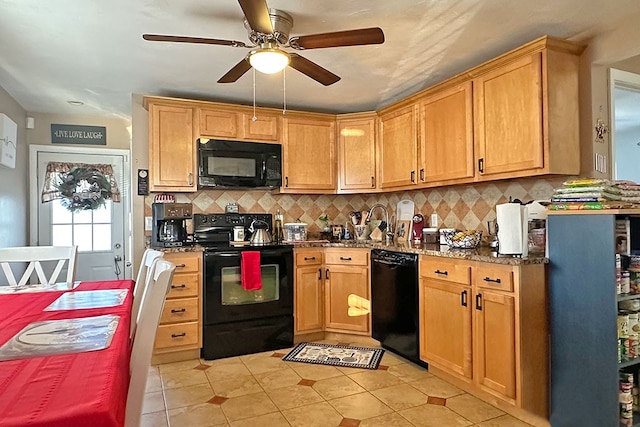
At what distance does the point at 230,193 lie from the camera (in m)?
3.99

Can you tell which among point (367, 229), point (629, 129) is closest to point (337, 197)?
point (367, 229)

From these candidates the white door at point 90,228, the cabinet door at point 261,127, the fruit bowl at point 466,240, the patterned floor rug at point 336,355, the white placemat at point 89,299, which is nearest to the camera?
the white placemat at point 89,299

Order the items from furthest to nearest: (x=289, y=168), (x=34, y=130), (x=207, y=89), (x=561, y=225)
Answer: (x=34, y=130) < (x=289, y=168) < (x=207, y=89) < (x=561, y=225)

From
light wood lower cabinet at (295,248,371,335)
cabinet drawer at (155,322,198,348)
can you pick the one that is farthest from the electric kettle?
cabinet drawer at (155,322,198,348)

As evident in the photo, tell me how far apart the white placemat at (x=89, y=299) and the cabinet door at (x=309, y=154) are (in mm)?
2217

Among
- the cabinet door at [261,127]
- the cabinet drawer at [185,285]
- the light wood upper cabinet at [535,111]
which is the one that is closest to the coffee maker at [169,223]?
the cabinet drawer at [185,285]

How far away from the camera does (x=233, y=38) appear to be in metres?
2.64

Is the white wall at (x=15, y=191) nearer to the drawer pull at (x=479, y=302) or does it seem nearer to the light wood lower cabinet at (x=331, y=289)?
the light wood lower cabinet at (x=331, y=289)

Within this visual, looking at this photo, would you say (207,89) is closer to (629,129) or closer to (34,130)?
(34,130)

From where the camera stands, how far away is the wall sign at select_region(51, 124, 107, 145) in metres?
4.38

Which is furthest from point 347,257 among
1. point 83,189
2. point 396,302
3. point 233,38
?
point 83,189

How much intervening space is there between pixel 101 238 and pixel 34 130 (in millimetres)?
1302

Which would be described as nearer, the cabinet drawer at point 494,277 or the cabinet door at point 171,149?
the cabinet drawer at point 494,277

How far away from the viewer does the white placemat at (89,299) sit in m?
1.62
